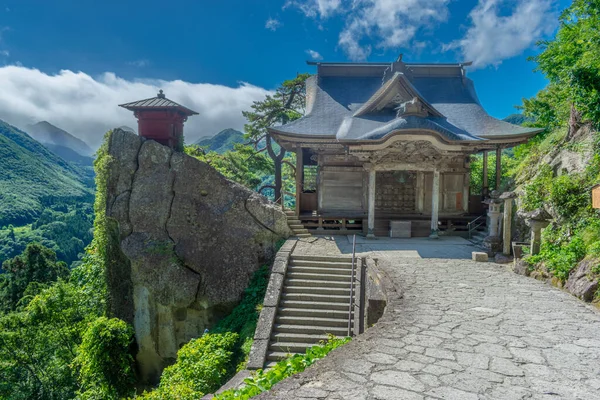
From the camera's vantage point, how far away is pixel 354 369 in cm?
387

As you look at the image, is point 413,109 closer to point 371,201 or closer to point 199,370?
point 371,201

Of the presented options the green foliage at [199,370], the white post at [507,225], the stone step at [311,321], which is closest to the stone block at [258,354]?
the stone step at [311,321]

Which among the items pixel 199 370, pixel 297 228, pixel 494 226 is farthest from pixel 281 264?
pixel 494 226

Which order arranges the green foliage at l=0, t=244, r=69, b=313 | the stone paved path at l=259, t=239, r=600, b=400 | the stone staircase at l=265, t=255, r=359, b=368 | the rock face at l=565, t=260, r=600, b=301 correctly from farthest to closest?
1. the green foliage at l=0, t=244, r=69, b=313
2. the stone staircase at l=265, t=255, r=359, b=368
3. the rock face at l=565, t=260, r=600, b=301
4. the stone paved path at l=259, t=239, r=600, b=400

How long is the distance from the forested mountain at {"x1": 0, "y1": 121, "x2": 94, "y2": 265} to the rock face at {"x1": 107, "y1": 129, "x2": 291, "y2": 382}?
53.6m

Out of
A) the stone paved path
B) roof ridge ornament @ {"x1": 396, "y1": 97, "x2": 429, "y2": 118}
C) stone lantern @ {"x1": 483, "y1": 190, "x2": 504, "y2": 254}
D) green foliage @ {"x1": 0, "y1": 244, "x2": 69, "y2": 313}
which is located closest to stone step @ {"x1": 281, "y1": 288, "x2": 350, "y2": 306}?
the stone paved path

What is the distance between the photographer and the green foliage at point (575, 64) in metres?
8.50

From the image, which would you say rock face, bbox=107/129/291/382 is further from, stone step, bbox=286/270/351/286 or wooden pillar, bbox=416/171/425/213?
wooden pillar, bbox=416/171/425/213

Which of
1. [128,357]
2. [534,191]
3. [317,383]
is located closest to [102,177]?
[128,357]

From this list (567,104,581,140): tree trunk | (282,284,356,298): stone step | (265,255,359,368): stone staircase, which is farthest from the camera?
(567,104,581,140): tree trunk

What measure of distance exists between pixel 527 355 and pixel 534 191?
871 centimetres

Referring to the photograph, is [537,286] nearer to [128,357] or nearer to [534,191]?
[534,191]

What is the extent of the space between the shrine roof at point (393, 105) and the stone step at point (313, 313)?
6825 millimetres

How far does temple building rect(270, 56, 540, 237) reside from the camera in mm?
13523
